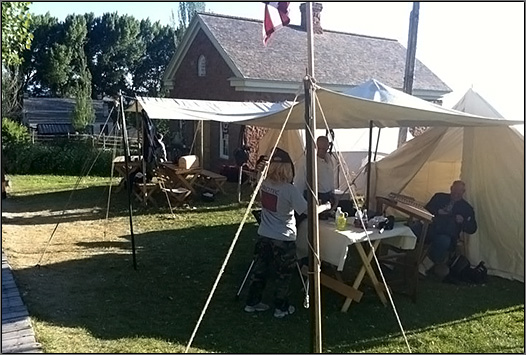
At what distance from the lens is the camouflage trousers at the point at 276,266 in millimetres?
4859

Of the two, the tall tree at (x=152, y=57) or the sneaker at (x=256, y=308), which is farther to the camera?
the tall tree at (x=152, y=57)

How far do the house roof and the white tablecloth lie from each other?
30.9m

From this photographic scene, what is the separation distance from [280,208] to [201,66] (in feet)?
45.6

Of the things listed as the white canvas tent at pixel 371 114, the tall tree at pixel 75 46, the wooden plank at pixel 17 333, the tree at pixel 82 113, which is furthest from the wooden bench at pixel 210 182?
the tall tree at pixel 75 46

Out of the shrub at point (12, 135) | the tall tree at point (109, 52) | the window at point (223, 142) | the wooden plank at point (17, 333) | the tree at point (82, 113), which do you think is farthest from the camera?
the tall tree at point (109, 52)

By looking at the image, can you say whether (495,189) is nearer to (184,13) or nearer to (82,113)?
(82,113)

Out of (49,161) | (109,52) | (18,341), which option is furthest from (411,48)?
(109,52)

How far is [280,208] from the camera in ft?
15.7

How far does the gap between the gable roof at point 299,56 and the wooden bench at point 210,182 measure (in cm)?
386

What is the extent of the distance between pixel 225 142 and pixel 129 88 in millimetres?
26246

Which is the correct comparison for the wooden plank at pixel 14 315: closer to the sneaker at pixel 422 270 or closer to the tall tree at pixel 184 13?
the sneaker at pixel 422 270

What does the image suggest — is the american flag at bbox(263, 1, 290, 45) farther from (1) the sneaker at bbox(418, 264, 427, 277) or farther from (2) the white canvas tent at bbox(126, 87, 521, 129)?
(1) the sneaker at bbox(418, 264, 427, 277)

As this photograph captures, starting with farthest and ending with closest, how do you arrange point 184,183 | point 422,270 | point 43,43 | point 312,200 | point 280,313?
1. point 43,43
2. point 184,183
3. point 422,270
4. point 280,313
5. point 312,200

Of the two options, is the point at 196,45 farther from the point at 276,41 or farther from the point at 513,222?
the point at 513,222
